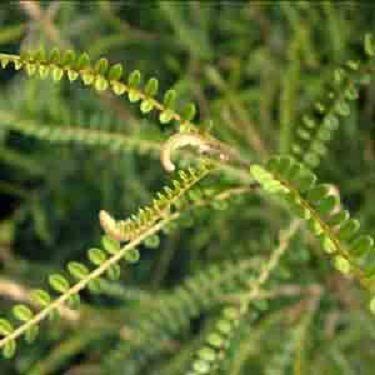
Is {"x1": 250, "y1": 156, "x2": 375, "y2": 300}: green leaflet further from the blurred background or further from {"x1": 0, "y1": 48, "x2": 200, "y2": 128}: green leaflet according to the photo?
the blurred background

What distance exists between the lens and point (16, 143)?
1638 millimetres

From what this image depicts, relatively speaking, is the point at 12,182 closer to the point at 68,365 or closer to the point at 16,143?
the point at 16,143

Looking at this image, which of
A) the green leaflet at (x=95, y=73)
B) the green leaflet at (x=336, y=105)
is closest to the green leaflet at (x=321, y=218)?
the green leaflet at (x=95, y=73)

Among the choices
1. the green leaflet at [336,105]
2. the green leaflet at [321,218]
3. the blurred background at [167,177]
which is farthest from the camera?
the blurred background at [167,177]

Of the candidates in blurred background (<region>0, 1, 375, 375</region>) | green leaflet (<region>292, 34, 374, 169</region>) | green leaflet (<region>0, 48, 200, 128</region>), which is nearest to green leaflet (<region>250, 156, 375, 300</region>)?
green leaflet (<region>0, 48, 200, 128</region>)

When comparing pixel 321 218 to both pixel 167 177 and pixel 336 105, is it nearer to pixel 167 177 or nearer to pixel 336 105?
pixel 336 105

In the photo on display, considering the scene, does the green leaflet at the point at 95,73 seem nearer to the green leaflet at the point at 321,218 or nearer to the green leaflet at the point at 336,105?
the green leaflet at the point at 321,218

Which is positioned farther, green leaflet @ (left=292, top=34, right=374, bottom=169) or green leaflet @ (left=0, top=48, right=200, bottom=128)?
green leaflet @ (left=292, top=34, right=374, bottom=169)

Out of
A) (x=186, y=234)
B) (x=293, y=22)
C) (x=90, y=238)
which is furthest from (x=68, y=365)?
(x=293, y=22)

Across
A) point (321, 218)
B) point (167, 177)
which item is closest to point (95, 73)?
point (321, 218)

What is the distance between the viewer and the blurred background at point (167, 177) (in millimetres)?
1162

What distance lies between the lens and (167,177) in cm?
132

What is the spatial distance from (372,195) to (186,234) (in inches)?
13.9

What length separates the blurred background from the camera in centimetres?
116
